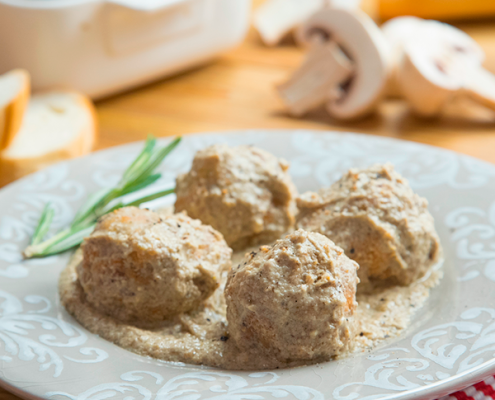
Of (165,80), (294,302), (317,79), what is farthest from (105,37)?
(294,302)

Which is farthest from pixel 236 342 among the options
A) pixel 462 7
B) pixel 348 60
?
pixel 462 7

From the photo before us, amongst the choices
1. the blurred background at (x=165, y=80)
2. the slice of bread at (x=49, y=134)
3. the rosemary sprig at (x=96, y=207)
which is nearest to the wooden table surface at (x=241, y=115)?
the blurred background at (x=165, y=80)

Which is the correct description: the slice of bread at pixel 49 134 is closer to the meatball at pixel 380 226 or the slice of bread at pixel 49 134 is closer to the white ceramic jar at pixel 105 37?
the white ceramic jar at pixel 105 37

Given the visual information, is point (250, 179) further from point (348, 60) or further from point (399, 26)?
point (399, 26)

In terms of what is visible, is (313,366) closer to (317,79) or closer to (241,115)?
(317,79)

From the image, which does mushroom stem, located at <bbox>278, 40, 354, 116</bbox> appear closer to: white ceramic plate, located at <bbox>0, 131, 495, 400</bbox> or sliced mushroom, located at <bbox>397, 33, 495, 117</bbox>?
sliced mushroom, located at <bbox>397, 33, 495, 117</bbox>

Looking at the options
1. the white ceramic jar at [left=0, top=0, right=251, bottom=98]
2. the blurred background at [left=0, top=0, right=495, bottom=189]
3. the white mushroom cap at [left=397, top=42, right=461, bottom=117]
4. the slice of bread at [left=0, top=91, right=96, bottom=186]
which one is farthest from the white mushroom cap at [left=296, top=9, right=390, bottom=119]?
the slice of bread at [left=0, top=91, right=96, bottom=186]

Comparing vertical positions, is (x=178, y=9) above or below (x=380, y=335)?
above
